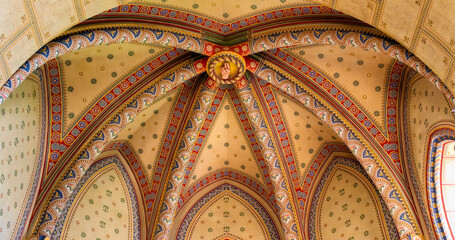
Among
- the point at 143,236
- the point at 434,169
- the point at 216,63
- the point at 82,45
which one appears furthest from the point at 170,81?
the point at 434,169

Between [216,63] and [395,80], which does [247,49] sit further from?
[395,80]

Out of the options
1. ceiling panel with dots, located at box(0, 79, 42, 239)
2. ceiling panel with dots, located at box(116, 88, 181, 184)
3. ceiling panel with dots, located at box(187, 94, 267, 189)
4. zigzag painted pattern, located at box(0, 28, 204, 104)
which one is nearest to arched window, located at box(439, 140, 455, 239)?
ceiling panel with dots, located at box(187, 94, 267, 189)

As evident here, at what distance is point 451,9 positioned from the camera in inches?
283

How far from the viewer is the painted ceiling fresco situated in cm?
1078

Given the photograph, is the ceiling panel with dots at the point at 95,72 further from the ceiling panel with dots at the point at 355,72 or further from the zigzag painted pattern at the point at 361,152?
the ceiling panel with dots at the point at 355,72

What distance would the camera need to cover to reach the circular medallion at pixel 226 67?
11.6 m

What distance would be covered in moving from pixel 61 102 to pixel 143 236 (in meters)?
3.51

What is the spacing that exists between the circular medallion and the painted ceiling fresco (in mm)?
32

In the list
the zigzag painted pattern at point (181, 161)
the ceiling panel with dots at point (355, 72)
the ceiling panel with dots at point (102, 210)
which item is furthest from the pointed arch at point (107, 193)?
the ceiling panel with dots at point (355, 72)

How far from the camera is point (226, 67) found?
38.2 feet

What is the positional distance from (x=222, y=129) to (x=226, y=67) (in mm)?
2387

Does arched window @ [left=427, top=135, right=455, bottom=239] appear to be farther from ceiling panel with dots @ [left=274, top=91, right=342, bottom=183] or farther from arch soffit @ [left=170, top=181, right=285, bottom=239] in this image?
arch soffit @ [left=170, top=181, right=285, bottom=239]

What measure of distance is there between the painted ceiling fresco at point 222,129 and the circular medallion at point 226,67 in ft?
0.10

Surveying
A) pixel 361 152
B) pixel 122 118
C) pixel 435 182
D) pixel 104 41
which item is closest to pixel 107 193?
pixel 122 118
